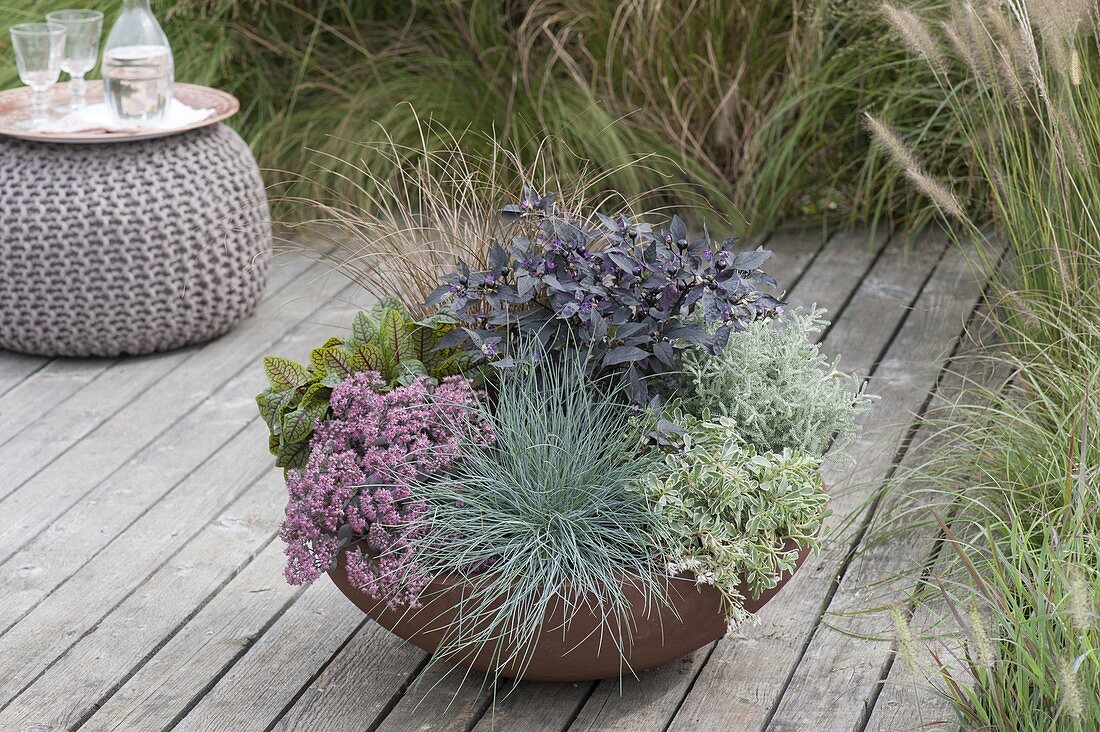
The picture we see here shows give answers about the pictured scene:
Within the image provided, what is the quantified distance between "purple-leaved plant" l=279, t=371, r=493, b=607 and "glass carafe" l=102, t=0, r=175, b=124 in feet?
5.04

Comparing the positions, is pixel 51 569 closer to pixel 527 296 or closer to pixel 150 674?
pixel 150 674

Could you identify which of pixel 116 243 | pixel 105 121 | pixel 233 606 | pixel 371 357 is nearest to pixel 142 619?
pixel 233 606

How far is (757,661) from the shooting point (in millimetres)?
2080

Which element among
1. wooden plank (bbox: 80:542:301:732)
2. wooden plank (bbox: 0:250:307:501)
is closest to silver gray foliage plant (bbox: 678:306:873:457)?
wooden plank (bbox: 80:542:301:732)

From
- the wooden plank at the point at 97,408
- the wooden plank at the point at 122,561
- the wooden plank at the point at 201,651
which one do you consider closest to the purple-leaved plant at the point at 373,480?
the wooden plank at the point at 201,651

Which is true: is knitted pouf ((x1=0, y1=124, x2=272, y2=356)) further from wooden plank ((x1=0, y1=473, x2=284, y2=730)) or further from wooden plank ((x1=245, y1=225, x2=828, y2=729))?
wooden plank ((x1=245, y1=225, x2=828, y2=729))

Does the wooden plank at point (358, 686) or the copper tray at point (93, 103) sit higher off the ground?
the copper tray at point (93, 103)

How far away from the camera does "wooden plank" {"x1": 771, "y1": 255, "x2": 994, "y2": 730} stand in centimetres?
195

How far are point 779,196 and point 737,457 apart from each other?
2.20 meters

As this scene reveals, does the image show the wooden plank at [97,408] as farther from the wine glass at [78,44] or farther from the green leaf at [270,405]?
the green leaf at [270,405]

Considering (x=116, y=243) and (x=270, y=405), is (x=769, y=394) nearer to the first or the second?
(x=270, y=405)

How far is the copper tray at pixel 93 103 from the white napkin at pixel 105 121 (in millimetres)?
19

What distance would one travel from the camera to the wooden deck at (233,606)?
6.47 feet

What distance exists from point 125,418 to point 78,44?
0.98m
